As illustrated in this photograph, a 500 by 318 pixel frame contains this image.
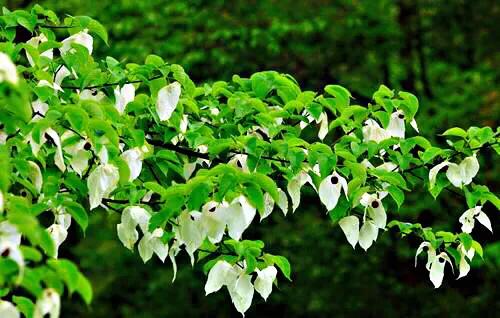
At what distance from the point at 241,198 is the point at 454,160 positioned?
1074 millimetres

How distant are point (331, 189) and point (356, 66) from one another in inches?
256

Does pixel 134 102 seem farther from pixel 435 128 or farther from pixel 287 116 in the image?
pixel 435 128

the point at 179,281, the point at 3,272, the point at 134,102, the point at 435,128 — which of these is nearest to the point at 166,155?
the point at 134,102

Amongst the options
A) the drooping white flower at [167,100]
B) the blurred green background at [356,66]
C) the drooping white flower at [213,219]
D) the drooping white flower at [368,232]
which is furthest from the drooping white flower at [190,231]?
the blurred green background at [356,66]

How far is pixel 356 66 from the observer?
30.8ft

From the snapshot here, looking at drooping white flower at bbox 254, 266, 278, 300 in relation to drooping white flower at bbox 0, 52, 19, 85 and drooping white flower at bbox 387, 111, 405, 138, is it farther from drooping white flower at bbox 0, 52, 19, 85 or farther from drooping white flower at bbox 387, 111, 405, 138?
drooping white flower at bbox 0, 52, 19, 85

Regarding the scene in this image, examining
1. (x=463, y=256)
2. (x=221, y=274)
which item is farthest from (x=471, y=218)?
(x=221, y=274)

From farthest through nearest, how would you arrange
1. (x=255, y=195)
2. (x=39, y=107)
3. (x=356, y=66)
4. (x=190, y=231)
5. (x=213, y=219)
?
(x=356, y=66)
(x=39, y=107)
(x=190, y=231)
(x=213, y=219)
(x=255, y=195)

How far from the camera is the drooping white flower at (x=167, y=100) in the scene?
10.2 feet

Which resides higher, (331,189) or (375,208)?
(331,189)

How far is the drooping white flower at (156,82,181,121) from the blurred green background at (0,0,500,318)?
568 cm

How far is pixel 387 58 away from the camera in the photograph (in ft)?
31.2

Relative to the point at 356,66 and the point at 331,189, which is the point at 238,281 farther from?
the point at 356,66

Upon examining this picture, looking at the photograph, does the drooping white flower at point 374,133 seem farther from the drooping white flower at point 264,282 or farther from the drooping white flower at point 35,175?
the drooping white flower at point 35,175
